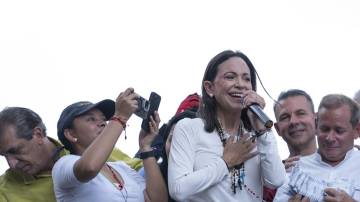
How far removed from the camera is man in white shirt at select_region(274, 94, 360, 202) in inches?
143

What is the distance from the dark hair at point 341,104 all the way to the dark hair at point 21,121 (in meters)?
2.10

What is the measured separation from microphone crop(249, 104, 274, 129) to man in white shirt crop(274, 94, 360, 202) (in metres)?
0.39

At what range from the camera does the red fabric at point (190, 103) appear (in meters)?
4.58

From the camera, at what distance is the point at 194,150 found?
3807 millimetres

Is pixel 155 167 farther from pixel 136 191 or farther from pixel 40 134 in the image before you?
pixel 40 134

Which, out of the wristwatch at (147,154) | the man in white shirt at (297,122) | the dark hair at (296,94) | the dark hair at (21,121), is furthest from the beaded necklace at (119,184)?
the dark hair at (296,94)

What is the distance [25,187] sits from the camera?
4.36 metres

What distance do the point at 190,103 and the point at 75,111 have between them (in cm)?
90

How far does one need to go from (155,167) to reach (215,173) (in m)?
0.55

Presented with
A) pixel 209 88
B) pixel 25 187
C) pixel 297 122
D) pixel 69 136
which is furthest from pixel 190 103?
pixel 25 187

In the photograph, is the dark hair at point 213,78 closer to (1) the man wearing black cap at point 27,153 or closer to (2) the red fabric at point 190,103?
(2) the red fabric at point 190,103

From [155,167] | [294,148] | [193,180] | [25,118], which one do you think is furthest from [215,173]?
[25,118]

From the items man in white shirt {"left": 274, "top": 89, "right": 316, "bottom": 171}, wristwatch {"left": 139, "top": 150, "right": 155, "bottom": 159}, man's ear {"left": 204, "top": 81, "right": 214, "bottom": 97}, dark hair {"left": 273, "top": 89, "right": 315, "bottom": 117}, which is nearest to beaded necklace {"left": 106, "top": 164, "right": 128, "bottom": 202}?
wristwatch {"left": 139, "top": 150, "right": 155, "bottom": 159}

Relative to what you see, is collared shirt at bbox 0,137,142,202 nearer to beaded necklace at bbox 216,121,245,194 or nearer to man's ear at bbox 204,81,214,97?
man's ear at bbox 204,81,214,97
